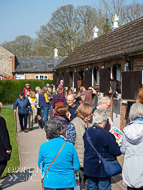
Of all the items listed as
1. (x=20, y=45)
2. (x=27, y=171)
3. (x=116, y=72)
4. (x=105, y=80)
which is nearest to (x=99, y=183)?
(x=27, y=171)

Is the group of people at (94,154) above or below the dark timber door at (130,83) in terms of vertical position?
below

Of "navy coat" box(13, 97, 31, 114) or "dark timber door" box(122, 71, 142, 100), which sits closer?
"dark timber door" box(122, 71, 142, 100)

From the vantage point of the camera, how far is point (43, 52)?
47969mm

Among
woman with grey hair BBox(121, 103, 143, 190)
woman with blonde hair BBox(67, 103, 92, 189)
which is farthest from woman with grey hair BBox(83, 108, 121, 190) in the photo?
woman with blonde hair BBox(67, 103, 92, 189)

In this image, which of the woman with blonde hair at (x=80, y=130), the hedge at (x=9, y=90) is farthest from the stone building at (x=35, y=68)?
the woman with blonde hair at (x=80, y=130)

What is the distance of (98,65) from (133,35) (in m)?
3.17

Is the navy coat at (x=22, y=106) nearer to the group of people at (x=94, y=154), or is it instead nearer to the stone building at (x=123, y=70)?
the stone building at (x=123, y=70)

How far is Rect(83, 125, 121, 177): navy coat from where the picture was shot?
395 centimetres

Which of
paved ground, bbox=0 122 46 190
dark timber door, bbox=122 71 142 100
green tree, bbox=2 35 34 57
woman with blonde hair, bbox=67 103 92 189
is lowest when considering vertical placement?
paved ground, bbox=0 122 46 190

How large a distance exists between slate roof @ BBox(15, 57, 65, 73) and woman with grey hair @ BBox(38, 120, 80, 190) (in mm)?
37247

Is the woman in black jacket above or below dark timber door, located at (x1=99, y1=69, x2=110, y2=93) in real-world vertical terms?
below

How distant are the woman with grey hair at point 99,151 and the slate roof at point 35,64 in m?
37.0

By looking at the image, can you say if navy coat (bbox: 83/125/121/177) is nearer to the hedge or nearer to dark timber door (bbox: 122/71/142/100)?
dark timber door (bbox: 122/71/142/100)

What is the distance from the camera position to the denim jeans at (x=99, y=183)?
4.10 m
